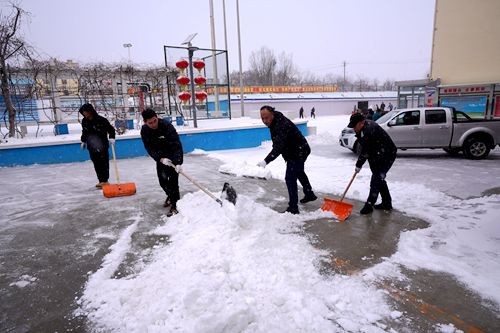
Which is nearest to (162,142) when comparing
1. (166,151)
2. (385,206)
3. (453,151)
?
(166,151)

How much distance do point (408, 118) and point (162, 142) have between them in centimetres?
759

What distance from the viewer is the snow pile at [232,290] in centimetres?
223

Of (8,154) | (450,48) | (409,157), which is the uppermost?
(450,48)

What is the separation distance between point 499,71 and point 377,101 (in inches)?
1184

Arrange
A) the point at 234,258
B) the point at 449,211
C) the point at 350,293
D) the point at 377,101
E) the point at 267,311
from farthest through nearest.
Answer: the point at 377,101 → the point at 449,211 → the point at 234,258 → the point at 350,293 → the point at 267,311

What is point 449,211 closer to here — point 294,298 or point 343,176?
point 343,176

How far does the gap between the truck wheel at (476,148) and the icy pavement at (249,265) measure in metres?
3.61

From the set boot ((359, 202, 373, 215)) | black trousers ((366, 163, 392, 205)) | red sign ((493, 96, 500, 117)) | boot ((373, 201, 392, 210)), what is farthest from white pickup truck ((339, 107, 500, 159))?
boot ((359, 202, 373, 215))

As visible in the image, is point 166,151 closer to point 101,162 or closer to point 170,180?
point 170,180

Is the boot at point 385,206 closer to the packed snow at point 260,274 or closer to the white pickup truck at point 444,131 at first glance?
the packed snow at point 260,274

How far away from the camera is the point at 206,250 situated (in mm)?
3232

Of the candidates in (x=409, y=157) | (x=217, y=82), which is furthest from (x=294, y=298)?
(x=217, y=82)

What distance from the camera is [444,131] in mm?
8758

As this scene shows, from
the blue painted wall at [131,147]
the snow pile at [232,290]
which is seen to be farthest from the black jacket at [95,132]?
the blue painted wall at [131,147]
